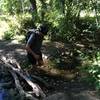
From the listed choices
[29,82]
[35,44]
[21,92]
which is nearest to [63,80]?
[29,82]

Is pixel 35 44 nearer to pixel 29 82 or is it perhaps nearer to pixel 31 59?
pixel 31 59

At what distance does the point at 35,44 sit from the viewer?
8.64m

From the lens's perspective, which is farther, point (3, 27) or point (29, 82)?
point (3, 27)

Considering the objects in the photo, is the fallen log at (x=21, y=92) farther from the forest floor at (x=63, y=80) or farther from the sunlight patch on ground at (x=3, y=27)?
the sunlight patch on ground at (x=3, y=27)

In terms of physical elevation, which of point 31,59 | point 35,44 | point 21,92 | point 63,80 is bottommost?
point 63,80

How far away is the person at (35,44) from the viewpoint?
830 cm

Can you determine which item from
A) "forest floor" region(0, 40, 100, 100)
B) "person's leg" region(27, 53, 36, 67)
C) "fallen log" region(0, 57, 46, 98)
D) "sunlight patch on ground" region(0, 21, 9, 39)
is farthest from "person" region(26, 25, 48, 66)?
"sunlight patch on ground" region(0, 21, 9, 39)

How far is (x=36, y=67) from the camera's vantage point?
362 inches

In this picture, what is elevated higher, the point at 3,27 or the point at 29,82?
the point at 29,82

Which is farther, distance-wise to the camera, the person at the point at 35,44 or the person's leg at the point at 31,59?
the person's leg at the point at 31,59

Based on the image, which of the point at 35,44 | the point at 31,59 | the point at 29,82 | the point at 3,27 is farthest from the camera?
the point at 3,27

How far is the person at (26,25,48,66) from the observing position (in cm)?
830

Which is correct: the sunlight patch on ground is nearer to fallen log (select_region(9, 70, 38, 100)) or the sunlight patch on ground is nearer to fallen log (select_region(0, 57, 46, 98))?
fallen log (select_region(0, 57, 46, 98))

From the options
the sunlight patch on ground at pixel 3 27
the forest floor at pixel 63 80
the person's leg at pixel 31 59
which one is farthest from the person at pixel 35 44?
the sunlight patch on ground at pixel 3 27
